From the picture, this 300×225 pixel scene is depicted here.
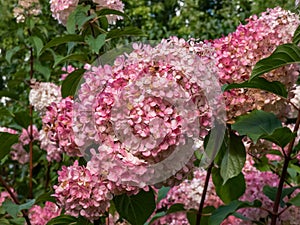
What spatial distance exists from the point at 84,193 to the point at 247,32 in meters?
0.43

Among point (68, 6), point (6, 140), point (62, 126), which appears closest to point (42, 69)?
point (68, 6)

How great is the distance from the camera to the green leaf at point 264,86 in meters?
0.95

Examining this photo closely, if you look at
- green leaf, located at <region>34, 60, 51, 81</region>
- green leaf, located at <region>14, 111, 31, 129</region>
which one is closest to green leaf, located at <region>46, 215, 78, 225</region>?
green leaf, located at <region>14, 111, 31, 129</region>

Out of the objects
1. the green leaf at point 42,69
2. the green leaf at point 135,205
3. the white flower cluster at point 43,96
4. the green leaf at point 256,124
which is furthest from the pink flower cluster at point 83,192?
the green leaf at point 42,69

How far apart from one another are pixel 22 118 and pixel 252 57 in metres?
0.88

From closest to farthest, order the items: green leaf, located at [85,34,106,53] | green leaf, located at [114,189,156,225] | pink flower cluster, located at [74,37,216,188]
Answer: pink flower cluster, located at [74,37,216,188] → green leaf, located at [114,189,156,225] → green leaf, located at [85,34,106,53]

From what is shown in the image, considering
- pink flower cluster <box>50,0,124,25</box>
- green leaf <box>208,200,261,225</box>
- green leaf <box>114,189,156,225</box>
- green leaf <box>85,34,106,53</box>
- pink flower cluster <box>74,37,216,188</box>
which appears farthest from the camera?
pink flower cluster <box>50,0,124,25</box>

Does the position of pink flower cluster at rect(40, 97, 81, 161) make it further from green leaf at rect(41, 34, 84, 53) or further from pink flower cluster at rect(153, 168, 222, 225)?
pink flower cluster at rect(153, 168, 222, 225)

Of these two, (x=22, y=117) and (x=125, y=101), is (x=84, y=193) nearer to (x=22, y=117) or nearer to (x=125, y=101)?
(x=125, y=101)

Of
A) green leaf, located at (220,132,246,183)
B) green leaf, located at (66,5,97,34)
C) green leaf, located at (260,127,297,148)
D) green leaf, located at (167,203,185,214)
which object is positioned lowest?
green leaf, located at (167,203,185,214)

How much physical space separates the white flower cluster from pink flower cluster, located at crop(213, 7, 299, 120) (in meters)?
0.83

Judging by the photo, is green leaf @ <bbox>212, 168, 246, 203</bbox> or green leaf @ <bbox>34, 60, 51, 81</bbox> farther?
green leaf @ <bbox>34, 60, 51, 81</bbox>

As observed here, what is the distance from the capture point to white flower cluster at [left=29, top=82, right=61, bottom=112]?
5.82 feet

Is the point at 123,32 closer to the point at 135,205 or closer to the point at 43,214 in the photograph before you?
the point at 135,205
